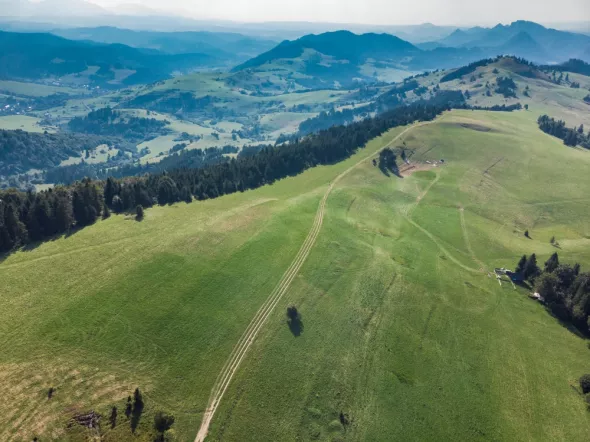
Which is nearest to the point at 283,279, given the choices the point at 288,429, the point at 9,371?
the point at 288,429

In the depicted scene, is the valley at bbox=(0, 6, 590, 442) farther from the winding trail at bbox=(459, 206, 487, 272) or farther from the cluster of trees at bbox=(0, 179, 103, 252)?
the winding trail at bbox=(459, 206, 487, 272)

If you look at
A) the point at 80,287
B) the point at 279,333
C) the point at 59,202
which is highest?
the point at 59,202

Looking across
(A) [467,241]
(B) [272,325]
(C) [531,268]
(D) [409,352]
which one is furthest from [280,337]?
(A) [467,241]

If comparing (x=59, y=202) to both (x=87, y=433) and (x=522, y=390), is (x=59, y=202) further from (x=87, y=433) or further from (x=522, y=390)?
(x=522, y=390)

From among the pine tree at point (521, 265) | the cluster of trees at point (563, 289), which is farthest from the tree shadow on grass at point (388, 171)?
the cluster of trees at point (563, 289)

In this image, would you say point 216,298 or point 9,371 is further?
point 216,298

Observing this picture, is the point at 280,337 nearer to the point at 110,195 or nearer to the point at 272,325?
the point at 272,325

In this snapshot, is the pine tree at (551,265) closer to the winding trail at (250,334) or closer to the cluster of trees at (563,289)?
the cluster of trees at (563,289)

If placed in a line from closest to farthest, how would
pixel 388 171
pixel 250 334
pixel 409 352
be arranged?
pixel 250 334
pixel 409 352
pixel 388 171
